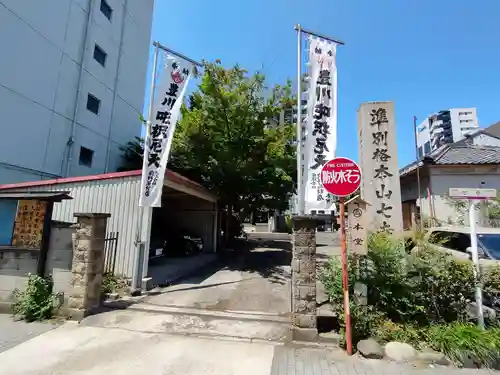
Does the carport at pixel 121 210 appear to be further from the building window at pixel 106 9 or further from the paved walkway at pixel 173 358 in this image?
the building window at pixel 106 9

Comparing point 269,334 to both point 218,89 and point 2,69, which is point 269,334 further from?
point 2,69

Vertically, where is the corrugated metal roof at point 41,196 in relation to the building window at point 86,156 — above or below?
below

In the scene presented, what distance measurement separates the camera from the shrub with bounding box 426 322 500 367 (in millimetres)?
3824

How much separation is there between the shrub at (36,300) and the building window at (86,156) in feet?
32.9

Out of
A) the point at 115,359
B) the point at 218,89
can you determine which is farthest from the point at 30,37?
the point at 115,359

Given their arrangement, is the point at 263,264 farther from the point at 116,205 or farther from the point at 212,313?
the point at 116,205

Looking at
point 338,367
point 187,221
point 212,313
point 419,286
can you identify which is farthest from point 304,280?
point 187,221

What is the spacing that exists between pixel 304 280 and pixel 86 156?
543 inches

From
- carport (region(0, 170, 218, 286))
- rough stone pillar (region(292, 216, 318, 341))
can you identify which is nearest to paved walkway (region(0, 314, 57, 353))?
carport (region(0, 170, 218, 286))

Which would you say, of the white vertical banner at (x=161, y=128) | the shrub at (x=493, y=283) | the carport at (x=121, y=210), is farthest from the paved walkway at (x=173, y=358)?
the white vertical banner at (x=161, y=128)

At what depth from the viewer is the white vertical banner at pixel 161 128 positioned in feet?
22.4

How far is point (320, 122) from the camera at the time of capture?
643 centimetres

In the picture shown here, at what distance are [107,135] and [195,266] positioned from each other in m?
9.83

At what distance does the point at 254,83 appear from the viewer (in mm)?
11914
